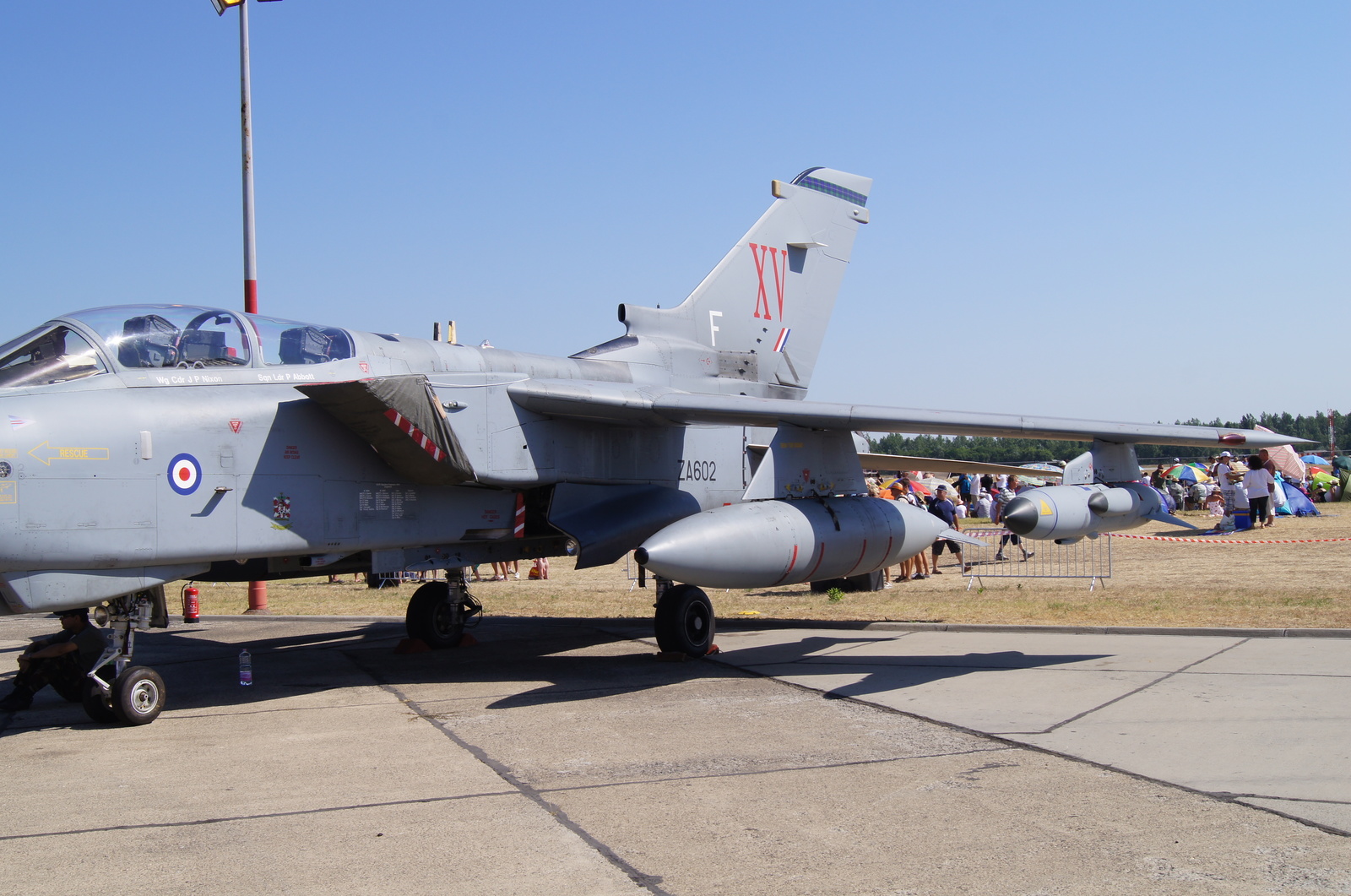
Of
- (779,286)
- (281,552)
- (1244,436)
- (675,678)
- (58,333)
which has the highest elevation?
(779,286)

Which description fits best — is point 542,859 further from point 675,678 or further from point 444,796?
point 675,678

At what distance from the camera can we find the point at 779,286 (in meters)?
13.5

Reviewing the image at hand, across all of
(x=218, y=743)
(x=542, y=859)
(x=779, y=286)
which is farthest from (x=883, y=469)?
(x=542, y=859)

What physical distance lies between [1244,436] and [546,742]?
271 inches

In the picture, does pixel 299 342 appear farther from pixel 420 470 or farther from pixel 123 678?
pixel 123 678

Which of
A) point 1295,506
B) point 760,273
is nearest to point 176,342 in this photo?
point 760,273

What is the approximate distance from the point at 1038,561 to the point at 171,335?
15.6 metres

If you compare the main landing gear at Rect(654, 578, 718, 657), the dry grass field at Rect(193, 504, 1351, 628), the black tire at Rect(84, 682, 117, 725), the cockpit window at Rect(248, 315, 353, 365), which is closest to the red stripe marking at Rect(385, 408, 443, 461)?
the cockpit window at Rect(248, 315, 353, 365)

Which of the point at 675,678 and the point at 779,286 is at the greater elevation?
the point at 779,286

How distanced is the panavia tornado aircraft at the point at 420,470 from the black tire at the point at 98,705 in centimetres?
1

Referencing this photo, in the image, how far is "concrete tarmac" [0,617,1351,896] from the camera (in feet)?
13.9

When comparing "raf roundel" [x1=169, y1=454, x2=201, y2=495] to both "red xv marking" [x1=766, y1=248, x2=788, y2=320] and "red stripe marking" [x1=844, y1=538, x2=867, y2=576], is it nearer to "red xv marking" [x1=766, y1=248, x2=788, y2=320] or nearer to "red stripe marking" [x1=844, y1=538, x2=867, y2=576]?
"red stripe marking" [x1=844, y1=538, x2=867, y2=576]

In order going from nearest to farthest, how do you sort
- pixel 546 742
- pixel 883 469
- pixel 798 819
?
pixel 798 819 < pixel 546 742 < pixel 883 469

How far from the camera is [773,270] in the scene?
1343 cm
